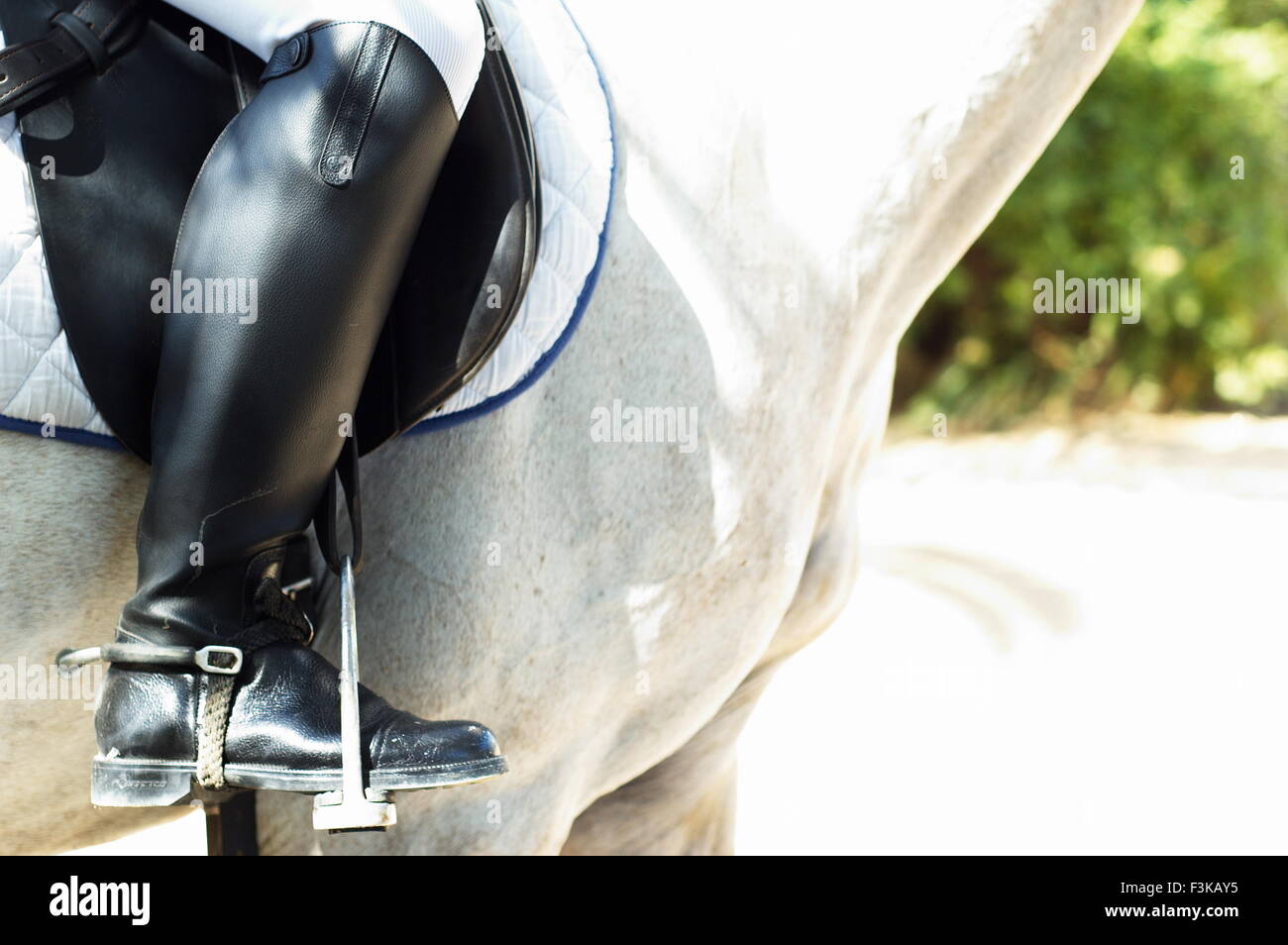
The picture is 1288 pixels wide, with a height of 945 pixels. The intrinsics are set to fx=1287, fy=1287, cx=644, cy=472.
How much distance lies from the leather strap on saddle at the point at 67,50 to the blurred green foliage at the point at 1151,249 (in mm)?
7674

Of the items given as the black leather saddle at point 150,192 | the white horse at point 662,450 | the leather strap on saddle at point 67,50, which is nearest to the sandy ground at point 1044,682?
the white horse at point 662,450

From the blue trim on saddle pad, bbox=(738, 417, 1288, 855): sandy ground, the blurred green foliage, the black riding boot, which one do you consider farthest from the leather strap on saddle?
the blurred green foliage

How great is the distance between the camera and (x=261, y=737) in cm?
131

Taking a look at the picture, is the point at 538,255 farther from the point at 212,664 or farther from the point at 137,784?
the point at 137,784

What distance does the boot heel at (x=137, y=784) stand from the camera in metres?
1.29

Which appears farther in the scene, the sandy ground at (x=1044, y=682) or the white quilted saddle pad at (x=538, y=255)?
the sandy ground at (x=1044, y=682)

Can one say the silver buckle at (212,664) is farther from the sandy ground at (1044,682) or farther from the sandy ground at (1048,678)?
the sandy ground at (1048,678)

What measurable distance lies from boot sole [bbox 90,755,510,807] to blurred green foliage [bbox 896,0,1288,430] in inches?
305

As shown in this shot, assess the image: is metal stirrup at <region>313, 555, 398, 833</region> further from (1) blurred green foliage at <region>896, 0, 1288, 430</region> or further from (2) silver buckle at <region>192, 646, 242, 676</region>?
(1) blurred green foliage at <region>896, 0, 1288, 430</region>

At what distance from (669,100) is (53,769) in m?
1.10

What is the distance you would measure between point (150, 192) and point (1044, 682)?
429 cm

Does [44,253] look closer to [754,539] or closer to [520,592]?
[520,592]

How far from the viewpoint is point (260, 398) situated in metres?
1.30

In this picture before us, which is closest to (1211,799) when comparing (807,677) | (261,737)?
(807,677)
